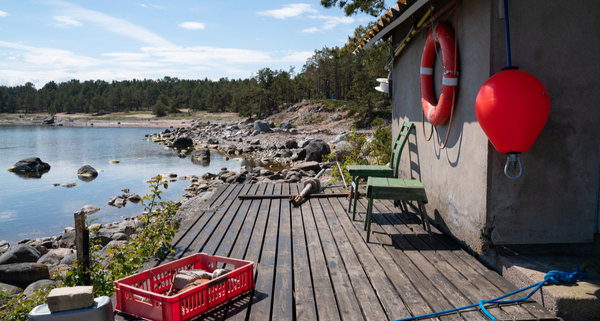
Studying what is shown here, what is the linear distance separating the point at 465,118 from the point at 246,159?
46.3ft

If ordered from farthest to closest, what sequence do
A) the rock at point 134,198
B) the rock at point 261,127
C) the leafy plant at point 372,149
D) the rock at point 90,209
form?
the rock at point 261,127
the rock at point 134,198
the rock at point 90,209
the leafy plant at point 372,149

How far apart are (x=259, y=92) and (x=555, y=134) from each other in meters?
34.6

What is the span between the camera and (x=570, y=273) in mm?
2166

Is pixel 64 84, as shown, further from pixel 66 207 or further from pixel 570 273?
pixel 570 273

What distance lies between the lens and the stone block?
1.62 metres

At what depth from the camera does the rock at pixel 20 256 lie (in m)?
4.92

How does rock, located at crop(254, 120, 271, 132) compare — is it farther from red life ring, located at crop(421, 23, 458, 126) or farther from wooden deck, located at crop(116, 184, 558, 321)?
red life ring, located at crop(421, 23, 458, 126)

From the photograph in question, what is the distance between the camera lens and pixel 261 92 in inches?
1419

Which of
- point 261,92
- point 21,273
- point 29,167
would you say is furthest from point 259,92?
point 21,273

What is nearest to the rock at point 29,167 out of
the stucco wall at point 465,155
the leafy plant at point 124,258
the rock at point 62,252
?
the rock at point 62,252

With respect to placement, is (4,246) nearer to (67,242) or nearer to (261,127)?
(67,242)

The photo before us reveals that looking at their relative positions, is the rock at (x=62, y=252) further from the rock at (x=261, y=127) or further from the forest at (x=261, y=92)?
the rock at (x=261, y=127)

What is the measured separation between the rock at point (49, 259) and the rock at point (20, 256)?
0.21ft

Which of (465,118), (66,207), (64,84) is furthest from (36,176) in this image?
(64,84)
